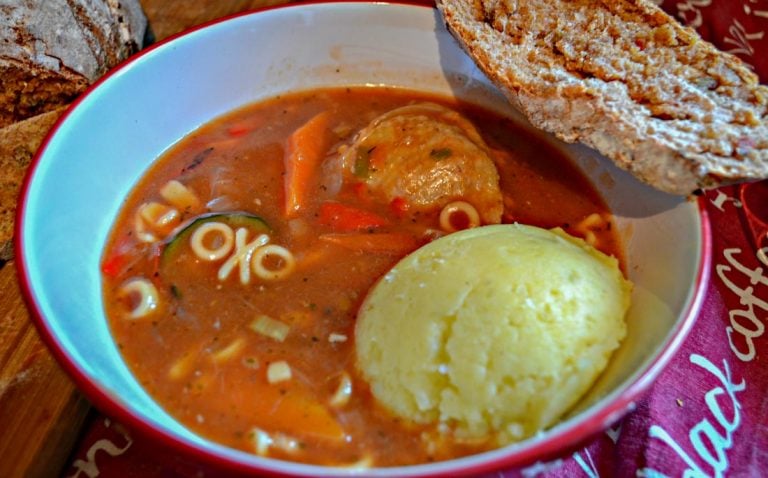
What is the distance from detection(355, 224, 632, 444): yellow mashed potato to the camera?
2.12m

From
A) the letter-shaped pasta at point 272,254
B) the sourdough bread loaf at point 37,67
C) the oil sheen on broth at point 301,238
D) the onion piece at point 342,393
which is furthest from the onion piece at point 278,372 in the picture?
the sourdough bread loaf at point 37,67

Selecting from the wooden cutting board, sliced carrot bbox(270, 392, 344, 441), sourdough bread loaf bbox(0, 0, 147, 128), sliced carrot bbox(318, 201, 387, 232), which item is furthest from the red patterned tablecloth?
sourdough bread loaf bbox(0, 0, 147, 128)

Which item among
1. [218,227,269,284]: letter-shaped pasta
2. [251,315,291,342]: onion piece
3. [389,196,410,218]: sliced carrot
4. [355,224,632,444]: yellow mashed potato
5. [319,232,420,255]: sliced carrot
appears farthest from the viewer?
[389,196,410,218]: sliced carrot

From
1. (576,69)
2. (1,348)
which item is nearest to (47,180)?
(1,348)

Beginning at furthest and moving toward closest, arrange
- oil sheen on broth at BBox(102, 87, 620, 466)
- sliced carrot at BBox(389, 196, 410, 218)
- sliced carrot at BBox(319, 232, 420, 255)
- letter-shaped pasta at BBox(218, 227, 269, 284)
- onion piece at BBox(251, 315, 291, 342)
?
sliced carrot at BBox(389, 196, 410, 218), sliced carrot at BBox(319, 232, 420, 255), letter-shaped pasta at BBox(218, 227, 269, 284), onion piece at BBox(251, 315, 291, 342), oil sheen on broth at BBox(102, 87, 620, 466)

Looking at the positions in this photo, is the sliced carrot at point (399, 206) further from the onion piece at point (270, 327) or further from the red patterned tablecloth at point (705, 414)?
the red patterned tablecloth at point (705, 414)

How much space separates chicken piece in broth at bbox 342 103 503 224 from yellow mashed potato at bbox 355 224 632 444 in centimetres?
46

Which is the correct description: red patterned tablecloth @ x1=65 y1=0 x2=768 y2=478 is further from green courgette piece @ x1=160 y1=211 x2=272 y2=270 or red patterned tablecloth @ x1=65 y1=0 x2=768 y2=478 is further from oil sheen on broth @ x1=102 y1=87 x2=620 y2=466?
green courgette piece @ x1=160 y1=211 x2=272 y2=270

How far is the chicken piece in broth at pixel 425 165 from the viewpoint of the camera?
293 centimetres

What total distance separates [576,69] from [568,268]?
87cm

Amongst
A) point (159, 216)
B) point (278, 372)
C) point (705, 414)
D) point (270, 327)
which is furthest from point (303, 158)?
point (705, 414)

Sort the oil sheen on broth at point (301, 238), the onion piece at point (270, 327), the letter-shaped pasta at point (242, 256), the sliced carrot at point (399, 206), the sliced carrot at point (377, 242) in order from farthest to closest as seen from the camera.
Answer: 1. the sliced carrot at point (399, 206)
2. the sliced carrot at point (377, 242)
3. the letter-shaped pasta at point (242, 256)
4. the onion piece at point (270, 327)
5. the oil sheen on broth at point (301, 238)

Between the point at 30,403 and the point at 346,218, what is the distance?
1331 mm

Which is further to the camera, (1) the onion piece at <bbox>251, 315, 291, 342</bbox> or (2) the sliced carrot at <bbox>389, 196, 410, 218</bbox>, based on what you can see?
(2) the sliced carrot at <bbox>389, 196, 410, 218</bbox>
